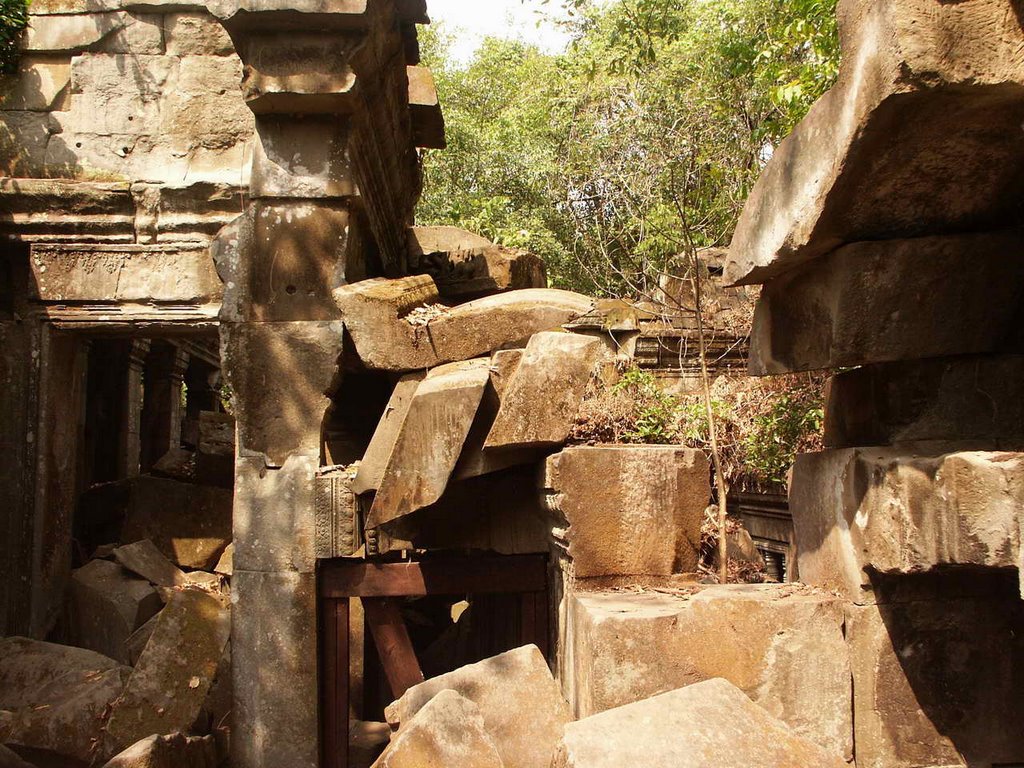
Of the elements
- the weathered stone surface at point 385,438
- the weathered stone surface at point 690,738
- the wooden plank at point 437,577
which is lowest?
the weathered stone surface at point 690,738

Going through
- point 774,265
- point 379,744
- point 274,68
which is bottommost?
point 379,744

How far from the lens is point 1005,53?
1.91 metres

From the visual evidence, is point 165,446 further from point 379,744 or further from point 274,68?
point 274,68

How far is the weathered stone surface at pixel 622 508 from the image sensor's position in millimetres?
3209

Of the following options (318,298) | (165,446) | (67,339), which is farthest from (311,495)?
(165,446)

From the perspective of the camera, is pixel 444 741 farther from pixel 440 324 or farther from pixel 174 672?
pixel 174 672

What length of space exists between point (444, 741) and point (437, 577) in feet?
5.77

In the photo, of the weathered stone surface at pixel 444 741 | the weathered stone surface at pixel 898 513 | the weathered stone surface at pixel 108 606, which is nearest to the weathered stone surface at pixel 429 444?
the weathered stone surface at pixel 444 741

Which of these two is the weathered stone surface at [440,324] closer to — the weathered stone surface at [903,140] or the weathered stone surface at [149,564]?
the weathered stone surface at [903,140]

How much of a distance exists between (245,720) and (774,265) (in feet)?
11.1

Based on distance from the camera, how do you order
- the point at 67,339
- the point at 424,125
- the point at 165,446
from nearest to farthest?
the point at 424,125, the point at 67,339, the point at 165,446

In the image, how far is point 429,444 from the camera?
3.63 metres

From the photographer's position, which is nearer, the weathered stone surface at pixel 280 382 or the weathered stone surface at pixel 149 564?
the weathered stone surface at pixel 280 382

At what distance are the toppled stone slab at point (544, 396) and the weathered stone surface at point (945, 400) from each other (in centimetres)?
110
